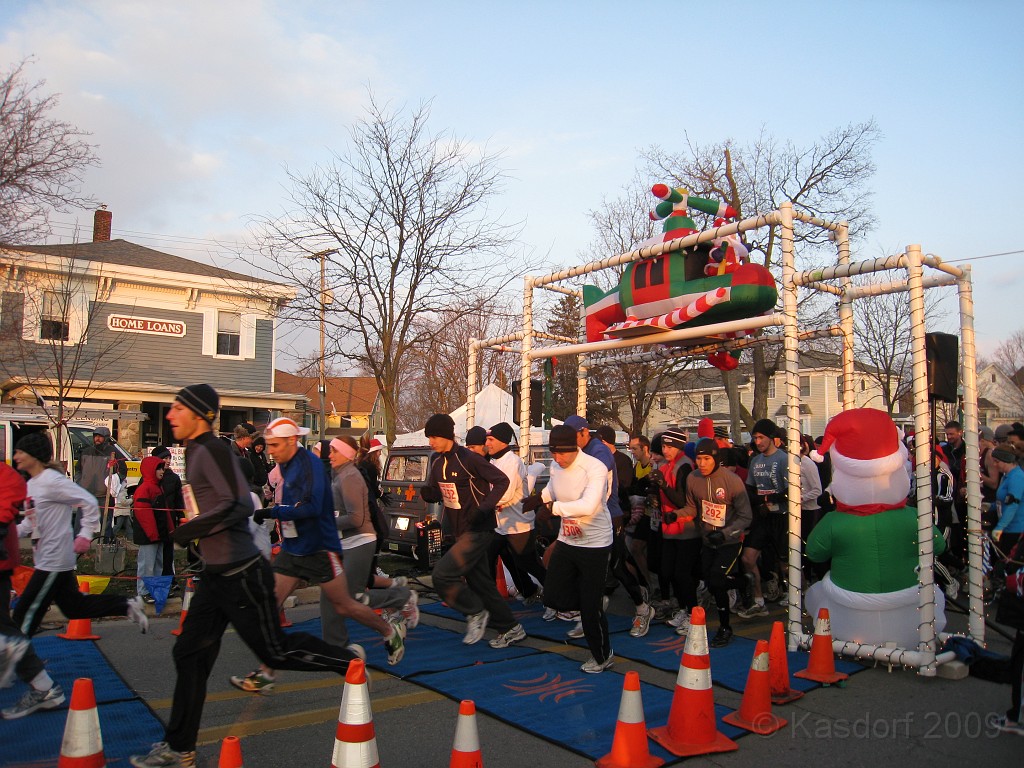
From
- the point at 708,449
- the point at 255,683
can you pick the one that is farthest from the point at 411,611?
the point at 708,449

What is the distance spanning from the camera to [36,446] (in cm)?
600

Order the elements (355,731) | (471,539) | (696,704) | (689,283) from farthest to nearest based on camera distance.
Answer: (689,283), (471,539), (696,704), (355,731)

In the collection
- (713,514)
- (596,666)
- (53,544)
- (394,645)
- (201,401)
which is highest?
(201,401)

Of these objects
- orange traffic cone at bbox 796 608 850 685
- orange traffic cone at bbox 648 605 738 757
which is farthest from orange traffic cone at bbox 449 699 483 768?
orange traffic cone at bbox 796 608 850 685

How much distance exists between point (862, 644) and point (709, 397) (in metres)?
44.4

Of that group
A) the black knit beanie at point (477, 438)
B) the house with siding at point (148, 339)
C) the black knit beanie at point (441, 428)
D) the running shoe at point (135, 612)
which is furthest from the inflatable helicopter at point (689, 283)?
the house with siding at point (148, 339)

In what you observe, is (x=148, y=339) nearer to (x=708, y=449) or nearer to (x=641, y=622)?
(x=641, y=622)

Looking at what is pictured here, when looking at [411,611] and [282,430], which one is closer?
[282,430]

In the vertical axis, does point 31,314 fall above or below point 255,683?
above

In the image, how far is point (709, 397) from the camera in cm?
4978

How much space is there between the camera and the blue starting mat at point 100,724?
449 cm

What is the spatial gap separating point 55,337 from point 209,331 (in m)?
5.01

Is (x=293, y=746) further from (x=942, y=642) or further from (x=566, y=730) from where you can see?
(x=942, y=642)

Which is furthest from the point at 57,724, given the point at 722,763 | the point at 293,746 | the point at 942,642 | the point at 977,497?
the point at 977,497
